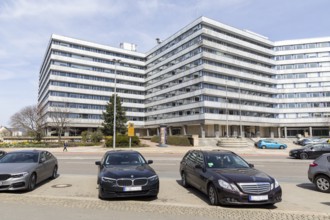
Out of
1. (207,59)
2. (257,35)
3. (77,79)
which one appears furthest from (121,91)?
(257,35)

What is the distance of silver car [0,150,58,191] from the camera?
9203mm

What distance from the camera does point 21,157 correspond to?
11008 millimetres

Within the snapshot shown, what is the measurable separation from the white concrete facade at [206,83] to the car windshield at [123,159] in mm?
48444

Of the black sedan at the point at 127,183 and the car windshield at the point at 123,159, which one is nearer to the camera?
the black sedan at the point at 127,183

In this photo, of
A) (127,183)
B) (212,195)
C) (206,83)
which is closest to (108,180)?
(127,183)

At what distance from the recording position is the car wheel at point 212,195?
7461 millimetres

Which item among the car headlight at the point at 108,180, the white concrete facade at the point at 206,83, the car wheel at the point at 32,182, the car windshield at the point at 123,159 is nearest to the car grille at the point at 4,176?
the car wheel at the point at 32,182

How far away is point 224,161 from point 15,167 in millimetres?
7090

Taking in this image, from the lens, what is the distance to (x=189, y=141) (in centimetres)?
4544

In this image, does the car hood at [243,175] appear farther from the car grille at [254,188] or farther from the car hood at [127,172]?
the car hood at [127,172]

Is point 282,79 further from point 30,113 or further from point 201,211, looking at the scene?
point 201,211

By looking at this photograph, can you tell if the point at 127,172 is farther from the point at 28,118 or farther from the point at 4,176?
the point at 28,118

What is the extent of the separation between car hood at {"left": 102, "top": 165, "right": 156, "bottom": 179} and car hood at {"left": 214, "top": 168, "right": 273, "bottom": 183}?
2063mm

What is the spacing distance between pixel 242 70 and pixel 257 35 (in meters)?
13.6
